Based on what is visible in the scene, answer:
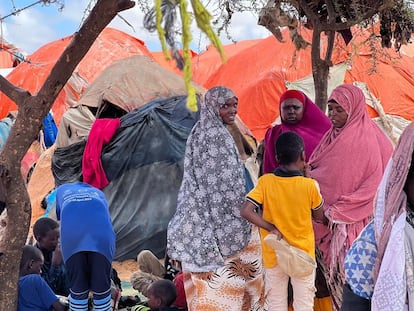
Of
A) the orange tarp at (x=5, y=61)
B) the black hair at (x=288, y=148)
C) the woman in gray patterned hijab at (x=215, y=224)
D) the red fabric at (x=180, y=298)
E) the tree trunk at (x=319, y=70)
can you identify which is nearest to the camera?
the black hair at (x=288, y=148)

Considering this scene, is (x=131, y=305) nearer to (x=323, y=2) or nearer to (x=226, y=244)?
(x=226, y=244)

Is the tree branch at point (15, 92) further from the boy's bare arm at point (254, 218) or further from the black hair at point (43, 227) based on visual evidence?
the black hair at point (43, 227)

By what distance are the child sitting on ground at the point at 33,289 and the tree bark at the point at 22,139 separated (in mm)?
461

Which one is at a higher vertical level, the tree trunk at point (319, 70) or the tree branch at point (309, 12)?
the tree branch at point (309, 12)

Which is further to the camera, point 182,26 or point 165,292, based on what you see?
point 165,292

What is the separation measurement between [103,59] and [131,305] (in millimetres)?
9592

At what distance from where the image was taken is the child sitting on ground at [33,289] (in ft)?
11.4

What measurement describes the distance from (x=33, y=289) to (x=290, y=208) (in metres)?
1.60

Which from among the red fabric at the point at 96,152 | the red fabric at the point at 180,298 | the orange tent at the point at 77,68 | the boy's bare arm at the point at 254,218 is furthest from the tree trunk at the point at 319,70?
the orange tent at the point at 77,68

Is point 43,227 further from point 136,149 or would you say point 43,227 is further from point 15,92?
point 136,149

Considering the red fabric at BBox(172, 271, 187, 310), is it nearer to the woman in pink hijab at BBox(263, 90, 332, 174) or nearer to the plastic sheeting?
the woman in pink hijab at BBox(263, 90, 332, 174)

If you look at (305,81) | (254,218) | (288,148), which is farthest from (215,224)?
(305,81)

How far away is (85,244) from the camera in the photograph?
390 centimetres

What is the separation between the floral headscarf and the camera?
3.86 m
